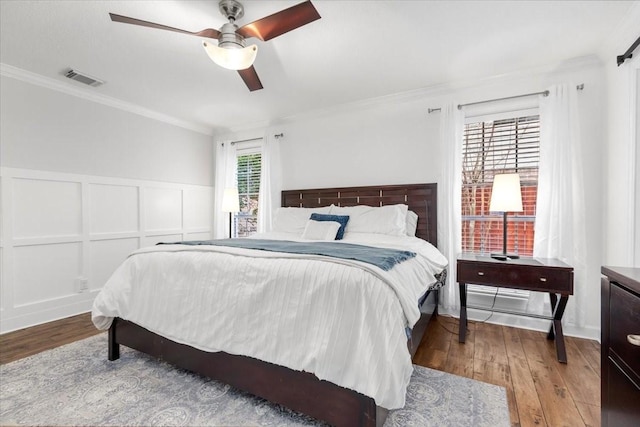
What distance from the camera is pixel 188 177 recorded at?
4535mm

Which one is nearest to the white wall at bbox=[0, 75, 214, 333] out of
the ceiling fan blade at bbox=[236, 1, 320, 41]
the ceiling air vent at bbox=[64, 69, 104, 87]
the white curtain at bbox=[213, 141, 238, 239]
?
the ceiling air vent at bbox=[64, 69, 104, 87]

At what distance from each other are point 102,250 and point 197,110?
6.93 feet

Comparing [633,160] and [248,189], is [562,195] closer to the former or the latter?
[633,160]

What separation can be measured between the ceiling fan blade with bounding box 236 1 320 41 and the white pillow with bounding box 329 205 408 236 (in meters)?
1.91

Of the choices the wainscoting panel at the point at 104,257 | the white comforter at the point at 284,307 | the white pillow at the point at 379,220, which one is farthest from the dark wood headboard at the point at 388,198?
the wainscoting panel at the point at 104,257

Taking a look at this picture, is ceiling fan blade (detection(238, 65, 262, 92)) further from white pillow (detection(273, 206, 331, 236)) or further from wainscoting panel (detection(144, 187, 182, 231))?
wainscoting panel (detection(144, 187, 182, 231))

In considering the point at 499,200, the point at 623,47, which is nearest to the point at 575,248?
the point at 499,200

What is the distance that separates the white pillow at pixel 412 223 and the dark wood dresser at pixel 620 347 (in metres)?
2.12

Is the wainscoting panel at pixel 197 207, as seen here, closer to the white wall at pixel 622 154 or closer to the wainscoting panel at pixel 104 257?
the wainscoting panel at pixel 104 257

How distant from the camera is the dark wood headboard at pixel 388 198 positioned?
3199mm

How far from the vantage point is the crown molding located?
109 inches

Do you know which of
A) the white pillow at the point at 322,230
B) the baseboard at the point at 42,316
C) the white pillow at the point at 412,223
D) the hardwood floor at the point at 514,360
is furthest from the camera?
the white pillow at the point at 412,223

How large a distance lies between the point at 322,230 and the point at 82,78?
289cm

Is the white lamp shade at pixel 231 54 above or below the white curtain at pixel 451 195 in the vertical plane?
above
